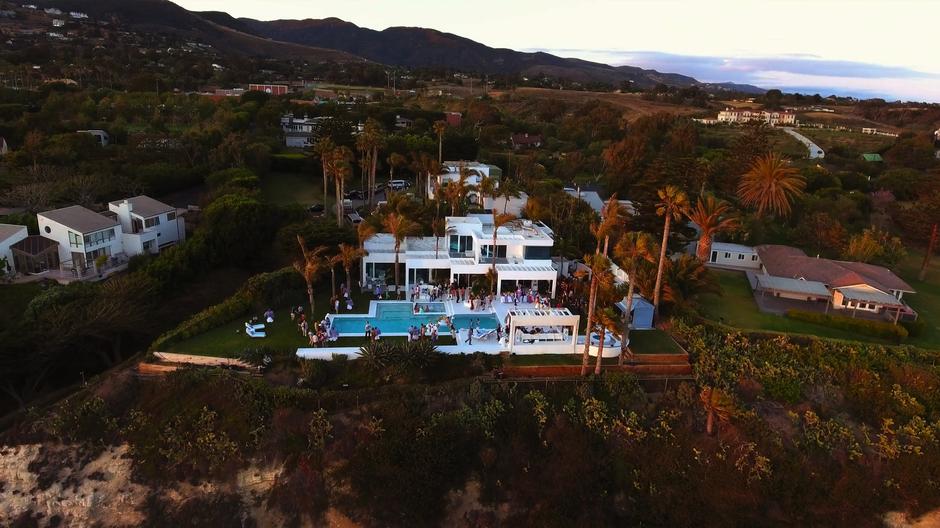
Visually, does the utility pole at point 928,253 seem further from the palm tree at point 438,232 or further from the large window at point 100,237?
the large window at point 100,237

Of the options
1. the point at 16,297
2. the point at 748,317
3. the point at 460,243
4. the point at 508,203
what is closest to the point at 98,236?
the point at 16,297

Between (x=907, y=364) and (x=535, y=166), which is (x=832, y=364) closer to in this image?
(x=907, y=364)

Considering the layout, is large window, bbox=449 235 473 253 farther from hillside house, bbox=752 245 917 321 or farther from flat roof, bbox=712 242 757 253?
hillside house, bbox=752 245 917 321

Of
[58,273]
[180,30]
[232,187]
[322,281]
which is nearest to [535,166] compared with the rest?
[232,187]

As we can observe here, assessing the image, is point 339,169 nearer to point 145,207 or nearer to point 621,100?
point 145,207

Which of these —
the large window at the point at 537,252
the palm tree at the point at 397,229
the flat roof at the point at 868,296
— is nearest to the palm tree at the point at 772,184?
the flat roof at the point at 868,296
